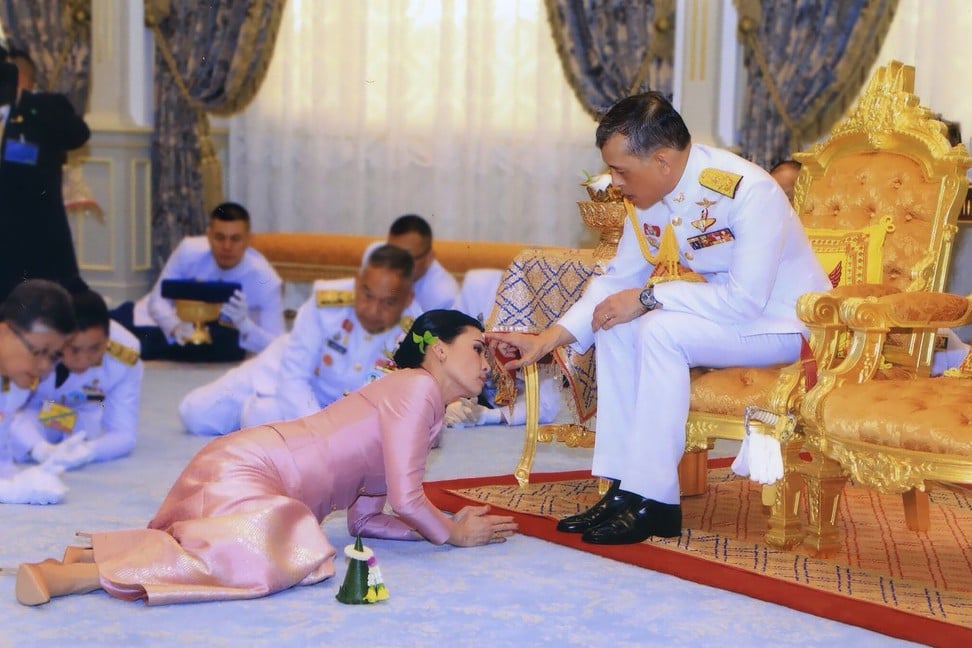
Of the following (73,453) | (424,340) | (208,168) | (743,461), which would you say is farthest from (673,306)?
(208,168)

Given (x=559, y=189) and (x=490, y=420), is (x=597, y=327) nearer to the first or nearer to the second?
(x=490, y=420)

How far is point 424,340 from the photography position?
3.48 m

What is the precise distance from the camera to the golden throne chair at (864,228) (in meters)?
3.56

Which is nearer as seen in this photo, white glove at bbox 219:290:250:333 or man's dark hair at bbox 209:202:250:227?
white glove at bbox 219:290:250:333

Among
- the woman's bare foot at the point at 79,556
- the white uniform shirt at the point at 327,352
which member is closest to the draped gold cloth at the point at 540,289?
the white uniform shirt at the point at 327,352

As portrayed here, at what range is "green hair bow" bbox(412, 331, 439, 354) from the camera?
11.4 ft

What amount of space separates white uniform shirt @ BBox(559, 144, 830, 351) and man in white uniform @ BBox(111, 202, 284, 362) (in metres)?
3.53

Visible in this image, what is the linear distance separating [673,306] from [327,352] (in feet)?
6.55

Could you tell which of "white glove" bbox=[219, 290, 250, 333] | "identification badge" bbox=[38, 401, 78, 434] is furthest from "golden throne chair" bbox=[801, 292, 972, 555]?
"white glove" bbox=[219, 290, 250, 333]

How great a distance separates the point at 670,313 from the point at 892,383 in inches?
22.7

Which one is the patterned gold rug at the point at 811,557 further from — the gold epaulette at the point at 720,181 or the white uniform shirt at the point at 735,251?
the gold epaulette at the point at 720,181

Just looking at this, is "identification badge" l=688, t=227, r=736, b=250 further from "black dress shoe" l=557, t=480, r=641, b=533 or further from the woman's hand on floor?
the woman's hand on floor

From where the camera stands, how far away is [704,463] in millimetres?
4309

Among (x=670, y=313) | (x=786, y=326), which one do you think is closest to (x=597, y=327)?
(x=670, y=313)
